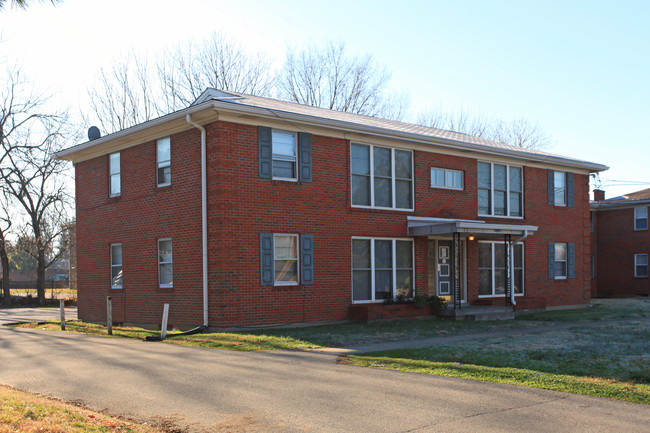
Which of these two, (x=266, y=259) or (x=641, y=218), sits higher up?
(x=641, y=218)

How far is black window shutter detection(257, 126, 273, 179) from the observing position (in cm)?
1673

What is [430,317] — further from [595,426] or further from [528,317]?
[595,426]

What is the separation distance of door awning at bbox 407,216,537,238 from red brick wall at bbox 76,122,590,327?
32 centimetres

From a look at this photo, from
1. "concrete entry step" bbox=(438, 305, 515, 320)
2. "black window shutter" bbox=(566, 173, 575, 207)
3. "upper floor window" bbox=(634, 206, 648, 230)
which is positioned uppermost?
"black window shutter" bbox=(566, 173, 575, 207)

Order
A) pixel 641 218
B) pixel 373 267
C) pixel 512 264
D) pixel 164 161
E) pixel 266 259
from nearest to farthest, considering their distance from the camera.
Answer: pixel 266 259 < pixel 164 161 < pixel 373 267 < pixel 512 264 < pixel 641 218

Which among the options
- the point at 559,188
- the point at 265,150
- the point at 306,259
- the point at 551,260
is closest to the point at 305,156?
the point at 265,150

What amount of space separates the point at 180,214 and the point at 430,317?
809cm

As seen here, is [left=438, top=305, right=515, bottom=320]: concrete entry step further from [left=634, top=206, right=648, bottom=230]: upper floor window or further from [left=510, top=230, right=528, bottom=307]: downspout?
[left=634, top=206, right=648, bottom=230]: upper floor window

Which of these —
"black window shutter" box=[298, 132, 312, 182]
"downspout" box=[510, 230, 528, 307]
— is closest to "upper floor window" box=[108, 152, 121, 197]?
"black window shutter" box=[298, 132, 312, 182]

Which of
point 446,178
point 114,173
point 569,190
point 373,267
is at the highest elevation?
point 114,173

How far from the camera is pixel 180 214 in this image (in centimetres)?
1745

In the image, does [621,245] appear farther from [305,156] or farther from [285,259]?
[285,259]

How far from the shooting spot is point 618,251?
37.1 m

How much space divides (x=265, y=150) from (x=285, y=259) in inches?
118
